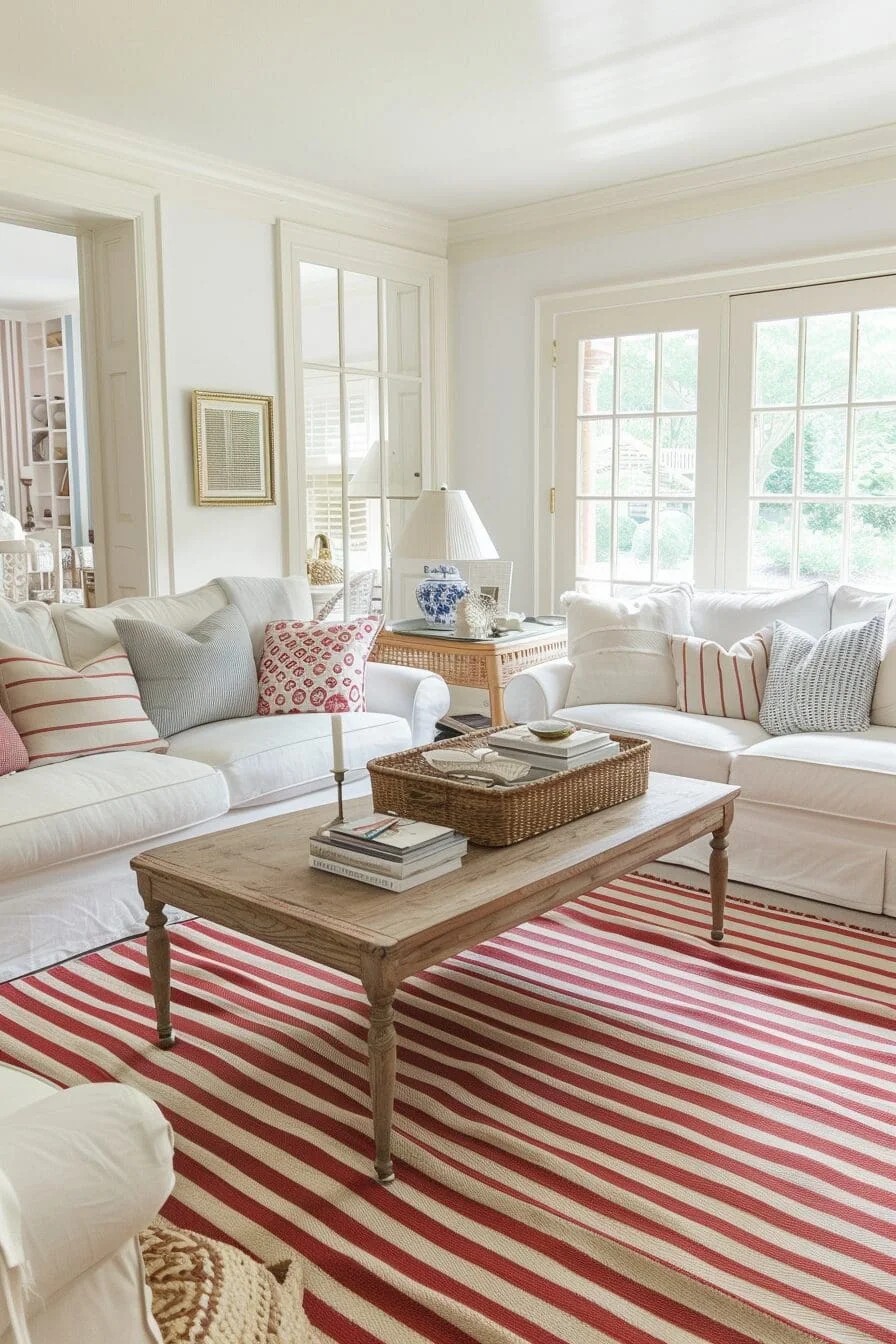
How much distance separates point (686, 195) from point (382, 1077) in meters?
4.05

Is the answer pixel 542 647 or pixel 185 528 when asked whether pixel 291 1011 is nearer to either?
pixel 542 647

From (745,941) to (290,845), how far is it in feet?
4.24

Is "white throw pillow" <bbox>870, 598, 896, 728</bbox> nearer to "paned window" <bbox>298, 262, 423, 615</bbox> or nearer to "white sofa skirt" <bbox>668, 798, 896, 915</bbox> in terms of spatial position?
"white sofa skirt" <bbox>668, 798, 896, 915</bbox>

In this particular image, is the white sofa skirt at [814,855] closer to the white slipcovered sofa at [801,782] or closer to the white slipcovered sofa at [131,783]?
the white slipcovered sofa at [801,782]

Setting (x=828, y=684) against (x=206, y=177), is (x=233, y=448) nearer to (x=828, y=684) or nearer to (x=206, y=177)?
(x=206, y=177)

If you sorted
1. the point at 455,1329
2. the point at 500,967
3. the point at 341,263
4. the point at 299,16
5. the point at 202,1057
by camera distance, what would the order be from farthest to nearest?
the point at 341,263 → the point at 299,16 → the point at 500,967 → the point at 202,1057 → the point at 455,1329

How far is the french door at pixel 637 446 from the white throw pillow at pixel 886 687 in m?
1.47

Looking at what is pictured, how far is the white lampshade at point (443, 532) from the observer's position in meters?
4.46

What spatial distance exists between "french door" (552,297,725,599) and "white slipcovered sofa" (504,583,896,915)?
1197mm

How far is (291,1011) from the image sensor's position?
264 centimetres

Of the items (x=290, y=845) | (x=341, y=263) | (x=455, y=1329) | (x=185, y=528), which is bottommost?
(x=455, y=1329)

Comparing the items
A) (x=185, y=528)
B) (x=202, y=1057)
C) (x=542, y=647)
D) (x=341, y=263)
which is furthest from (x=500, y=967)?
(x=341, y=263)

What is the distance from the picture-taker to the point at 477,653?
4.31 m

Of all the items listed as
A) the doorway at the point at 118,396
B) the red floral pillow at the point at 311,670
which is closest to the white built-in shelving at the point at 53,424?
the doorway at the point at 118,396
